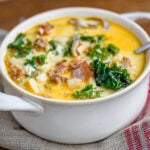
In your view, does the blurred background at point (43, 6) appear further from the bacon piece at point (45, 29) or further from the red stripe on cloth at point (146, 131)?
the red stripe on cloth at point (146, 131)

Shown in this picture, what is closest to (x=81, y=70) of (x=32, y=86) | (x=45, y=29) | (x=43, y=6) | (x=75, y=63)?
(x=75, y=63)

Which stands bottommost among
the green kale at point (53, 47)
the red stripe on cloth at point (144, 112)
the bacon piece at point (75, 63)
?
the red stripe on cloth at point (144, 112)

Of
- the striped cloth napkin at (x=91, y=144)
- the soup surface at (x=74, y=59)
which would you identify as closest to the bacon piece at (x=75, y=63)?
the soup surface at (x=74, y=59)

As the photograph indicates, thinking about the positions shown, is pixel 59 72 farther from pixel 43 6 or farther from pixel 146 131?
pixel 43 6

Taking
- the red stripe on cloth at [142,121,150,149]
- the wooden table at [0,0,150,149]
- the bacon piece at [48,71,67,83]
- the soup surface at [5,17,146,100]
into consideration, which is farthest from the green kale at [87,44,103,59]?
the wooden table at [0,0,150,149]

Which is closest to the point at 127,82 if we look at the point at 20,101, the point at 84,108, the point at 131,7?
the point at 84,108

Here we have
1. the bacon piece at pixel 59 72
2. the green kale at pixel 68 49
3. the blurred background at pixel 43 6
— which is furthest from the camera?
Result: the blurred background at pixel 43 6
